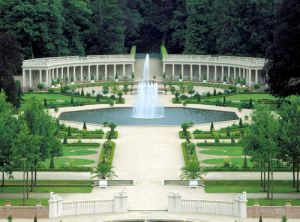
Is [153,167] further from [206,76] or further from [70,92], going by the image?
[206,76]

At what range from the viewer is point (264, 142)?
6894 centimetres

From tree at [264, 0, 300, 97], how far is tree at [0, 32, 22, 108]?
21276 millimetres

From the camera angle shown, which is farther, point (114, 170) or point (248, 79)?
point (248, 79)

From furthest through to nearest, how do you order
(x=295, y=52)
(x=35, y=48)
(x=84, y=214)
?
(x=35, y=48), (x=295, y=52), (x=84, y=214)

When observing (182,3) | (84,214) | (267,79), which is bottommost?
(84,214)

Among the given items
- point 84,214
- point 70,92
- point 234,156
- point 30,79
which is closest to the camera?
point 84,214

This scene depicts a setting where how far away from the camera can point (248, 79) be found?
126750 mm

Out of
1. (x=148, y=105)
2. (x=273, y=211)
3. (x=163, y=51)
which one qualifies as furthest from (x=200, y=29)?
(x=273, y=211)

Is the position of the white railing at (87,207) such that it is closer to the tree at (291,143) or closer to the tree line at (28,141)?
the tree line at (28,141)

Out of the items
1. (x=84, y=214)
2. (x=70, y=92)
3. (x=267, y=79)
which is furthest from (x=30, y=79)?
(x=84, y=214)

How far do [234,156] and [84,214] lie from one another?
70.4 feet

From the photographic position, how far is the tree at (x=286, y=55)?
10056 cm

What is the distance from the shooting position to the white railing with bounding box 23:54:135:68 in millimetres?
128625

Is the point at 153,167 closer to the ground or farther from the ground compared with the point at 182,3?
closer to the ground
